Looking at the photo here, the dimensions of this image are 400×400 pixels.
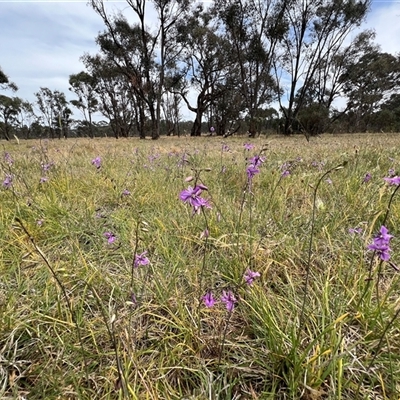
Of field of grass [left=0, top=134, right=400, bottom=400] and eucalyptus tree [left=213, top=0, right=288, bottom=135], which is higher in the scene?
eucalyptus tree [left=213, top=0, right=288, bottom=135]

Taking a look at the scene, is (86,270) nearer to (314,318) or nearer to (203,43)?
(314,318)

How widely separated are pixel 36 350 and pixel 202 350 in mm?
661

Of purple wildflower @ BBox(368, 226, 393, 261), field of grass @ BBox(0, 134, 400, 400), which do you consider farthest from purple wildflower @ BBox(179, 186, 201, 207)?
purple wildflower @ BBox(368, 226, 393, 261)

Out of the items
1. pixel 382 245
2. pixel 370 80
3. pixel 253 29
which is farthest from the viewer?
pixel 370 80

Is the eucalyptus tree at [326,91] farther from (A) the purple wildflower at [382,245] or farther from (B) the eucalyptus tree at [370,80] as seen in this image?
(A) the purple wildflower at [382,245]

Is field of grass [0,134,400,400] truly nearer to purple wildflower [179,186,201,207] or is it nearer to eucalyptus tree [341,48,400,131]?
purple wildflower [179,186,201,207]

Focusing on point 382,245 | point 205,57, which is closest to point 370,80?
point 205,57

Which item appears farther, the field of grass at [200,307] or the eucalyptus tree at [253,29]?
the eucalyptus tree at [253,29]

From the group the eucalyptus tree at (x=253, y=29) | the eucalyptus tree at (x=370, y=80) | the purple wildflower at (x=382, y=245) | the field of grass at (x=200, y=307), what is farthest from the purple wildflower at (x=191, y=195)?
the eucalyptus tree at (x=370, y=80)

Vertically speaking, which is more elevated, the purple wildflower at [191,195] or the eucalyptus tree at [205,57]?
the eucalyptus tree at [205,57]

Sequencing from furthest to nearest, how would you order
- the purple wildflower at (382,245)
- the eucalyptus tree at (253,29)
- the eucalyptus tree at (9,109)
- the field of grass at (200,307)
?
the eucalyptus tree at (9,109) → the eucalyptus tree at (253,29) → the field of grass at (200,307) → the purple wildflower at (382,245)

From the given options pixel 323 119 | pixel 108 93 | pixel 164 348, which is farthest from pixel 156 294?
pixel 108 93

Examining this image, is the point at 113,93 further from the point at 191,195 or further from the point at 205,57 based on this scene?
the point at 191,195

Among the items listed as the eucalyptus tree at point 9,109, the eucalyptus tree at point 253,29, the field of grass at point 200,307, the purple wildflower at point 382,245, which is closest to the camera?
the purple wildflower at point 382,245
